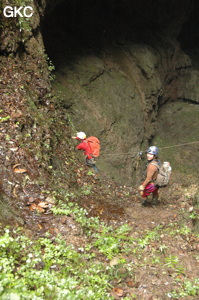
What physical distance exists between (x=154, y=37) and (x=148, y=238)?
506 inches

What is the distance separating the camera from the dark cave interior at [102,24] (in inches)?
392

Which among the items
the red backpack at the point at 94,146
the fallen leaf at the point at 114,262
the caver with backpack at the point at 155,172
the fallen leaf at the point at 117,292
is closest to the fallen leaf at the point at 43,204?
the fallen leaf at the point at 114,262

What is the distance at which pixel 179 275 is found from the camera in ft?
11.9

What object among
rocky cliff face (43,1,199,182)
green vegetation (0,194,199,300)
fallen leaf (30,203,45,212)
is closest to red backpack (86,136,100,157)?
rocky cliff face (43,1,199,182)

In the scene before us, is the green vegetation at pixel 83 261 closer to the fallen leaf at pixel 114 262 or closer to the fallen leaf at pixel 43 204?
the fallen leaf at pixel 114 262

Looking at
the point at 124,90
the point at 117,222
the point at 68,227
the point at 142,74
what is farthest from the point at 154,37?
the point at 68,227

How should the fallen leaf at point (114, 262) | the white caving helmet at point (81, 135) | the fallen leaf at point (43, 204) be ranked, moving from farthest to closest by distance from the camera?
the white caving helmet at point (81, 135), the fallen leaf at point (43, 204), the fallen leaf at point (114, 262)

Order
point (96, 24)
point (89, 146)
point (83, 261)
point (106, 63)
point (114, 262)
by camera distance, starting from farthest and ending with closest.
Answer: point (106, 63), point (96, 24), point (89, 146), point (114, 262), point (83, 261)

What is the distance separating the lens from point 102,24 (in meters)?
11.6

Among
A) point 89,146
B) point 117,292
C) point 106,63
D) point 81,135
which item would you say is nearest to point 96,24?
point 106,63

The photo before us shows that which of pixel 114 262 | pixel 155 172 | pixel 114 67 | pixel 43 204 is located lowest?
pixel 155 172

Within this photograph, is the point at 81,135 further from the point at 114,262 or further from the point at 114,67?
the point at 114,67

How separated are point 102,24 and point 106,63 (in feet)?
6.13

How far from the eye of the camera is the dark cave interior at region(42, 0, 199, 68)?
392 inches
